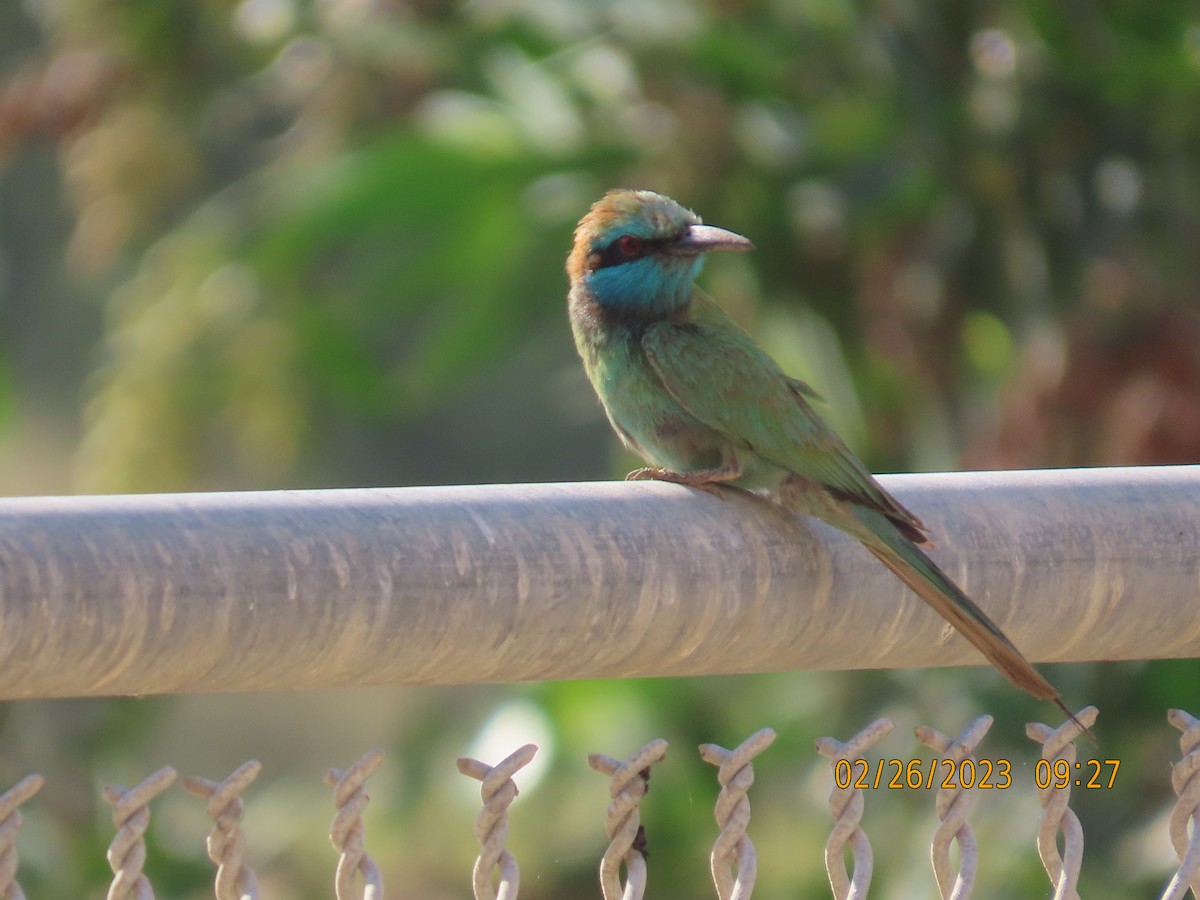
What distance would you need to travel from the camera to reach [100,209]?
529 cm

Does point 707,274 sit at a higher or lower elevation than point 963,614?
lower

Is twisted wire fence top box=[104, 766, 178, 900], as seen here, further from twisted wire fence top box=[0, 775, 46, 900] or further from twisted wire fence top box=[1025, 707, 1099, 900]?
twisted wire fence top box=[1025, 707, 1099, 900]

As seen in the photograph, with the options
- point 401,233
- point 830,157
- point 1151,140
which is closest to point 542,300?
point 401,233

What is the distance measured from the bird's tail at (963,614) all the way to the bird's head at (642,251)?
0.94 m

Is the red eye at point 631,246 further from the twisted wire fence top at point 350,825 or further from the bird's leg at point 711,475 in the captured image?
the twisted wire fence top at point 350,825

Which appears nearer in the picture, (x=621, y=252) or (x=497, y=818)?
(x=497, y=818)

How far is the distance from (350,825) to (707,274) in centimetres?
410

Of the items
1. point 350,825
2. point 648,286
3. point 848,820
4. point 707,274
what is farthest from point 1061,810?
point 707,274

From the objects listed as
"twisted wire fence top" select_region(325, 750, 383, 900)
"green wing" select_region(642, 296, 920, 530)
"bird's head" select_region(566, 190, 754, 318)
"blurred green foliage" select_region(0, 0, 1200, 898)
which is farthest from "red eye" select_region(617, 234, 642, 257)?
"blurred green foliage" select_region(0, 0, 1200, 898)

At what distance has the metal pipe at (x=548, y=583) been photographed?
105cm

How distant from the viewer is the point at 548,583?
1.19m

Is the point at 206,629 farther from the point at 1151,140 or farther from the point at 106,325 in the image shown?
the point at 106,325

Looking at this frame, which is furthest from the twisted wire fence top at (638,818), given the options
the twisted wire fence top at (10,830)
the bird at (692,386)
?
the bird at (692,386)

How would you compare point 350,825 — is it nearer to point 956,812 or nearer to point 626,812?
point 626,812
